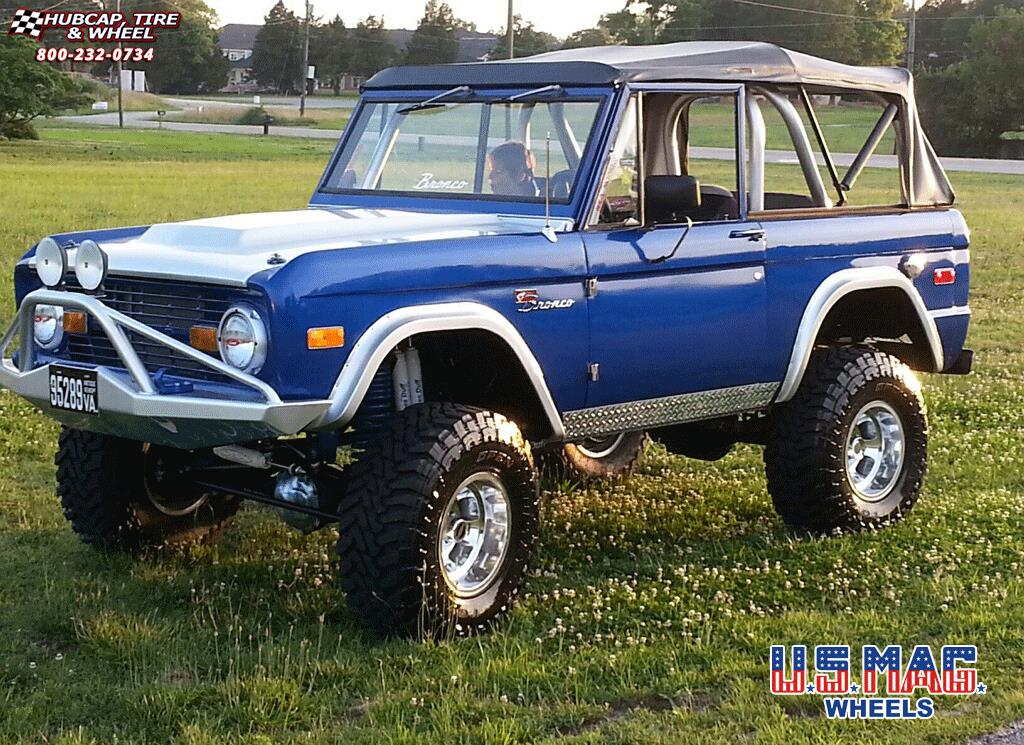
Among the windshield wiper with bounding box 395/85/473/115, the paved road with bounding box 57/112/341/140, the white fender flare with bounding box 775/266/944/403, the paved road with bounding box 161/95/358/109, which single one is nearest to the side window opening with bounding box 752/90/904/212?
the white fender flare with bounding box 775/266/944/403

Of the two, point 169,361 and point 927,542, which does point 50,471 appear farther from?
point 927,542

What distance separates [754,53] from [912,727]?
11.5 ft

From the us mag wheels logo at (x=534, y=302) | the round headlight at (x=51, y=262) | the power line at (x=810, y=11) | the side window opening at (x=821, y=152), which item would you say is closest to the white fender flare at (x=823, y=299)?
the side window opening at (x=821, y=152)

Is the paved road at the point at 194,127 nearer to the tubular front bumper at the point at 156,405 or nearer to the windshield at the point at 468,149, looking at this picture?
the windshield at the point at 468,149

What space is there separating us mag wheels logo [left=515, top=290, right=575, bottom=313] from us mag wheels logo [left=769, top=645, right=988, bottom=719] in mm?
1578

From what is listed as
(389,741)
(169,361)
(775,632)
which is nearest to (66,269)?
(169,361)

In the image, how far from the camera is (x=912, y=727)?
508 cm

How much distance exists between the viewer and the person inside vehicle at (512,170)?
6910mm

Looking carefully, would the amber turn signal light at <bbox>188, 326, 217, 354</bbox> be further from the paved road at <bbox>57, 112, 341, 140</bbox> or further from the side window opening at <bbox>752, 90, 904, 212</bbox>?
the paved road at <bbox>57, 112, 341, 140</bbox>

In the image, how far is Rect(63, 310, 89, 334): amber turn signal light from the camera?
6117mm

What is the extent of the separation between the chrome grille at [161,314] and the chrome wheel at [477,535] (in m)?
1.05

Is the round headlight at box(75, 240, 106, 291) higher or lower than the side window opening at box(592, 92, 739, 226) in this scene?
lower

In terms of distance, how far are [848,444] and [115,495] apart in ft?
11.2

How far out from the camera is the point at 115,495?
680cm
